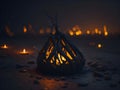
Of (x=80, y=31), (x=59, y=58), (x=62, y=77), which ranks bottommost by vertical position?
(x=62, y=77)

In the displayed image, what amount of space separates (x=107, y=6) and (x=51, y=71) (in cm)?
1611

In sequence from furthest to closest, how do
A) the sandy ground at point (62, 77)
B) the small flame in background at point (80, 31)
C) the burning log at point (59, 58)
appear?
the small flame in background at point (80, 31)
the burning log at point (59, 58)
the sandy ground at point (62, 77)

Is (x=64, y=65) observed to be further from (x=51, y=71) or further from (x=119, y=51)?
(x=119, y=51)

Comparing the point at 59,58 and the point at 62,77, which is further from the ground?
the point at 59,58

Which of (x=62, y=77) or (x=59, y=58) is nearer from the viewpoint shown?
(x=62, y=77)

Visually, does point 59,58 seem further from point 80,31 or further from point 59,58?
point 80,31

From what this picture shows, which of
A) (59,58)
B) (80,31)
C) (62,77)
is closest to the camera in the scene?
(62,77)

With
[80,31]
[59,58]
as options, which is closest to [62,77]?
[59,58]

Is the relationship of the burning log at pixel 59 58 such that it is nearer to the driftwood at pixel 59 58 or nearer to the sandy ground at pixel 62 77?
the driftwood at pixel 59 58

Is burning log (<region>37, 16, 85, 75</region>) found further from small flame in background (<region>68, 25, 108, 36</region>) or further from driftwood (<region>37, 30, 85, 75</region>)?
small flame in background (<region>68, 25, 108, 36</region>)

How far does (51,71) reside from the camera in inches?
400

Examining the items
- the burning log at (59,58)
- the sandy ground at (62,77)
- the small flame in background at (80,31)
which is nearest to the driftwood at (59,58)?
the burning log at (59,58)

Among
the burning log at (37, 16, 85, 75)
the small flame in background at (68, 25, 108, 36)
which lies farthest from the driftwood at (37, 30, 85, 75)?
the small flame in background at (68, 25, 108, 36)

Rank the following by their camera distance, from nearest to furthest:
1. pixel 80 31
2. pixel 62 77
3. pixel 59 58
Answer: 1. pixel 62 77
2. pixel 59 58
3. pixel 80 31
